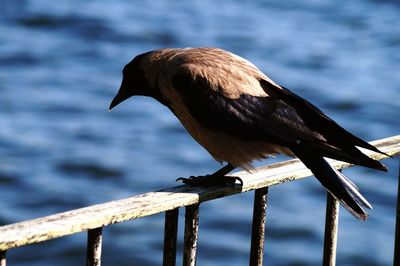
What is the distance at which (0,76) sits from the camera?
49.5 ft

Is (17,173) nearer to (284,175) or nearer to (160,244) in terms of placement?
(160,244)

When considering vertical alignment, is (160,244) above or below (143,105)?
below

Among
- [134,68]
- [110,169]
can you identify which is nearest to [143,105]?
[110,169]

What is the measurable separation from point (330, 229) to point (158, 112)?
357 inches

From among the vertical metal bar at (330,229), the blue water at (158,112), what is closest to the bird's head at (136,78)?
the vertical metal bar at (330,229)

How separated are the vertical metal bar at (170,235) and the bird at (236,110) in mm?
958

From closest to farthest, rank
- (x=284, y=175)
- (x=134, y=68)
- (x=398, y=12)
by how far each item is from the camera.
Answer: (x=284, y=175), (x=134, y=68), (x=398, y=12)

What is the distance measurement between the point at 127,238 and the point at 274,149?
19.4 ft

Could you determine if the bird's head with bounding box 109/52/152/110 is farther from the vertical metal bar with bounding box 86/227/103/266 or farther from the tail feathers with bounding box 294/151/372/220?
the vertical metal bar with bounding box 86/227/103/266

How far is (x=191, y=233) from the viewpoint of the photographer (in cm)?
388

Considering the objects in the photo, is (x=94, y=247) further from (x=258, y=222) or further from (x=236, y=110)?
(x=236, y=110)

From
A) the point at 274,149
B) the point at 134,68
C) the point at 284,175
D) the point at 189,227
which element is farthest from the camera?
the point at 134,68

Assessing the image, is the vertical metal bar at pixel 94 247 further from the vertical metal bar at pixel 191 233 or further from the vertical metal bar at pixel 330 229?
the vertical metal bar at pixel 330 229

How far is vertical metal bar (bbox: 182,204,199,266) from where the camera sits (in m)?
3.88
